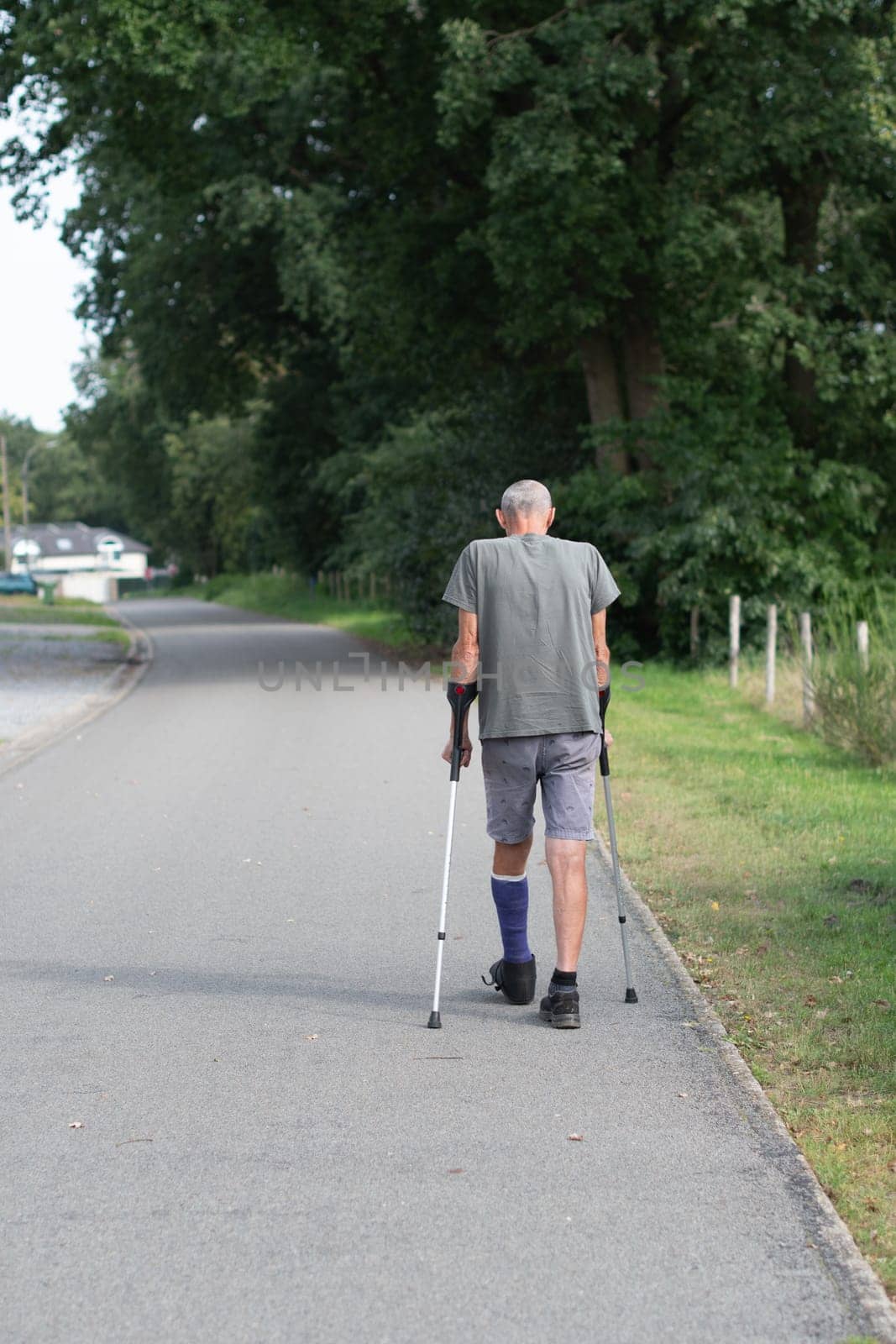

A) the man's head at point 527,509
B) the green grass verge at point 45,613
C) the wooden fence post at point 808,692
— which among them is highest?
the man's head at point 527,509

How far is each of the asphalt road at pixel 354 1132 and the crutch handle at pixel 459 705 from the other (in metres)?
0.99

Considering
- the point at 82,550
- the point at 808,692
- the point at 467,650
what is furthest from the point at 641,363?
the point at 82,550

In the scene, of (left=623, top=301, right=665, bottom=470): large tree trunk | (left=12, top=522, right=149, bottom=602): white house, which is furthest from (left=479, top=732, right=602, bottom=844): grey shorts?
(left=12, top=522, right=149, bottom=602): white house

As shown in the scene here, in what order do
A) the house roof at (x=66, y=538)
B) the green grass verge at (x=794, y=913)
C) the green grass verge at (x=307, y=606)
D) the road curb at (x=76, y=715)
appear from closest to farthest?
the green grass verge at (x=794, y=913)
the road curb at (x=76, y=715)
the green grass verge at (x=307, y=606)
the house roof at (x=66, y=538)

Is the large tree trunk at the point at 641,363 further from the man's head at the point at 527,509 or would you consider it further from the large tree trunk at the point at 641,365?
the man's head at the point at 527,509

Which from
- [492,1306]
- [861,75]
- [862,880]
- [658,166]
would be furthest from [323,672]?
[492,1306]

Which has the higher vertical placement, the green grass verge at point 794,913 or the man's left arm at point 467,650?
the man's left arm at point 467,650

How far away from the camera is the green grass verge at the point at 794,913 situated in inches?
186

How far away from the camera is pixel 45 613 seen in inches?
2147

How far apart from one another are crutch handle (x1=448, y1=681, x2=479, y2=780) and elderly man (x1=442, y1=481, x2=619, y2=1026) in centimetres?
7

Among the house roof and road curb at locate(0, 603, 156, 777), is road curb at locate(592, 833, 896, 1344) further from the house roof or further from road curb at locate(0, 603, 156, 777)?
the house roof

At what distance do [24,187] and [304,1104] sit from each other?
2416 centimetres

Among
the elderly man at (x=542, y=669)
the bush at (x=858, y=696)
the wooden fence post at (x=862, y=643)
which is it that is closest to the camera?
the elderly man at (x=542, y=669)

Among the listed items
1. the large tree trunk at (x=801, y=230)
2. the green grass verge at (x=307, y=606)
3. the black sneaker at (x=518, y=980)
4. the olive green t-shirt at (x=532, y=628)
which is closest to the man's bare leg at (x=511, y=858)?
the black sneaker at (x=518, y=980)
